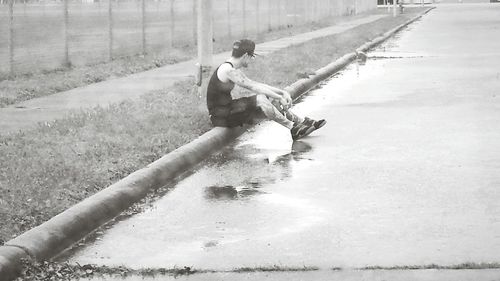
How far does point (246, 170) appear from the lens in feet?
32.2

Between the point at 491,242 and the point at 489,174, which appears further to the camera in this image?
the point at 489,174

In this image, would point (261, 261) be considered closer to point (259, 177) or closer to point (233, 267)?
point (233, 267)

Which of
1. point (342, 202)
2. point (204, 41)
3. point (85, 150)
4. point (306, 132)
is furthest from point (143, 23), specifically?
point (342, 202)

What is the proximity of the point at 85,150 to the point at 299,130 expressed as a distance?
268cm

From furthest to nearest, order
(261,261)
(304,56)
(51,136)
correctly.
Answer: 1. (304,56)
2. (51,136)
3. (261,261)

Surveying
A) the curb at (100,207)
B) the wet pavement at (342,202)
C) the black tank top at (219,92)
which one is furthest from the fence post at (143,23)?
the curb at (100,207)

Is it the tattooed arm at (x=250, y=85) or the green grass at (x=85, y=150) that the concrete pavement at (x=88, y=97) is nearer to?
the green grass at (x=85, y=150)

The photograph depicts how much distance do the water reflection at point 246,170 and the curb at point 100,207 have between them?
257 millimetres

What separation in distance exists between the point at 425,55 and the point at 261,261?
2047 cm

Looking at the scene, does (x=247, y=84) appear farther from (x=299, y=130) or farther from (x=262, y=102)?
(x=299, y=130)

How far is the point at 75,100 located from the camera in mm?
14797

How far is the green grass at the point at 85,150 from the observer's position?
7699mm

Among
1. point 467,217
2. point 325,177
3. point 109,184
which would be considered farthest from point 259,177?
point 467,217

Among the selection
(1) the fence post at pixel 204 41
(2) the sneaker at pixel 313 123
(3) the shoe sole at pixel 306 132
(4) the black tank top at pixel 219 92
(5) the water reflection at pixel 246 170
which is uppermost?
(1) the fence post at pixel 204 41
